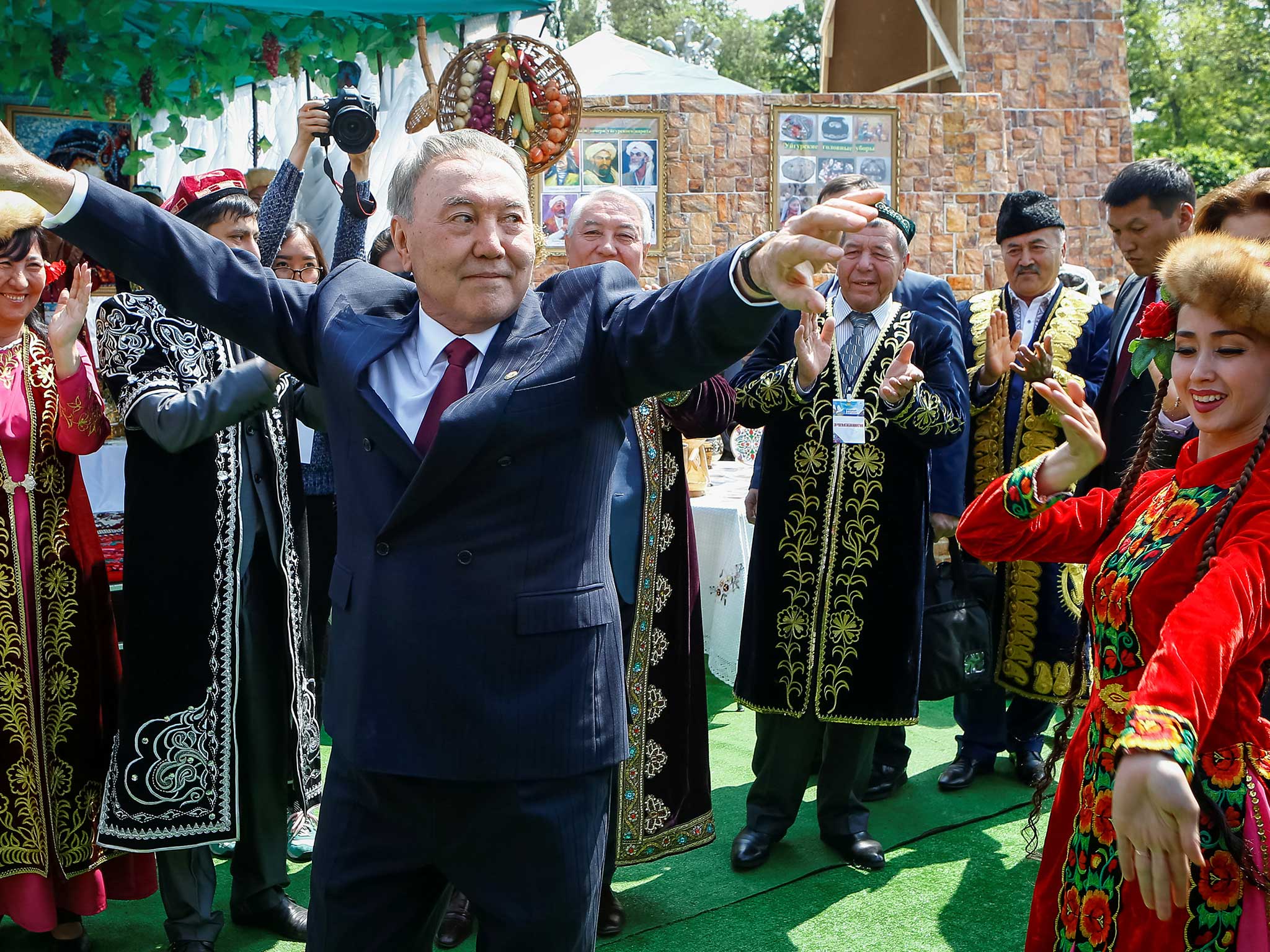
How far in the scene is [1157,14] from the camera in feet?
101

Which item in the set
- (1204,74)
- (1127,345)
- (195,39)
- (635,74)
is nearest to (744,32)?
(1204,74)

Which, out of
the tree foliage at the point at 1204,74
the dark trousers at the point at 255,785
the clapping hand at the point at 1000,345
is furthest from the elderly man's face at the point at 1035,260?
the tree foliage at the point at 1204,74

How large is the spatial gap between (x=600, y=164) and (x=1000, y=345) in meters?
9.37

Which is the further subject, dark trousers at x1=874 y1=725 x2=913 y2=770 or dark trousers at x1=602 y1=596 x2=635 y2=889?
dark trousers at x1=874 y1=725 x2=913 y2=770

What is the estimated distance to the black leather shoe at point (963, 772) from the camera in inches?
179

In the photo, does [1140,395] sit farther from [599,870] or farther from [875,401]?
[599,870]

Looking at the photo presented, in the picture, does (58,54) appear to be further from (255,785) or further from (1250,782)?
(1250,782)

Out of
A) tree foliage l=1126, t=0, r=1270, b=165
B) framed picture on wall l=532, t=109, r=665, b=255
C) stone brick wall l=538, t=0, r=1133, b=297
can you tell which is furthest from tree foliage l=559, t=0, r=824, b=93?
framed picture on wall l=532, t=109, r=665, b=255

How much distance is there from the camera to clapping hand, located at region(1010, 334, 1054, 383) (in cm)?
389

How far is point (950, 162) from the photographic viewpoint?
13.6 metres

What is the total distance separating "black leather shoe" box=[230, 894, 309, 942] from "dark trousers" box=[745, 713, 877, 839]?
1.42m

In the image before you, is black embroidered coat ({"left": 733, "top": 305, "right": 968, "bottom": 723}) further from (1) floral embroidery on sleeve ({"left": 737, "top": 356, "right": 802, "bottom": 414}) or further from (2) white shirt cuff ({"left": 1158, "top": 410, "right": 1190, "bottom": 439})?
(2) white shirt cuff ({"left": 1158, "top": 410, "right": 1190, "bottom": 439})

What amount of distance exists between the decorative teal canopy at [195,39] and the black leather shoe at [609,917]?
3.66 metres

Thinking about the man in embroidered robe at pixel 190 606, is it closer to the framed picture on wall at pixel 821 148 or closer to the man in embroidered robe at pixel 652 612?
the man in embroidered robe at pixel 652 612
